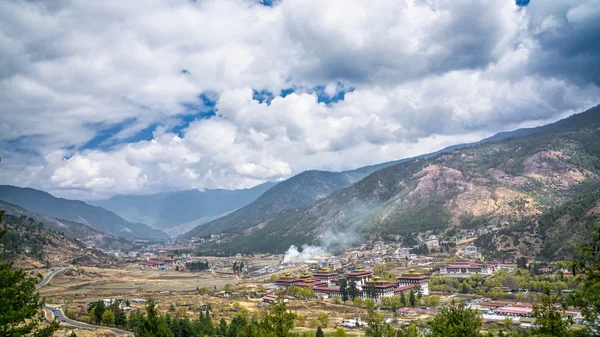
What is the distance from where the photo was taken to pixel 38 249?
6201 inches

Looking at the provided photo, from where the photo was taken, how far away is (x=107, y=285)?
124m

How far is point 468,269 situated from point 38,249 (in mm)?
149563

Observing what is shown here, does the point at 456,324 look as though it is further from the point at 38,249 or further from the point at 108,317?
the point at 38,249

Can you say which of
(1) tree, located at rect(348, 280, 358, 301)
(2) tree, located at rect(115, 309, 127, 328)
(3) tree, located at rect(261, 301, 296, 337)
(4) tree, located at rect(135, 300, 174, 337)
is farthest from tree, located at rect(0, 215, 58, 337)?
(1) tree, located at rect(348, 280, 358, 301)

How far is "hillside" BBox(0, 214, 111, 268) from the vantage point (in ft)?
462

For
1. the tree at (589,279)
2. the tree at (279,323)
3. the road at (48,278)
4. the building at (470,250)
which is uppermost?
the tree at (589,279)

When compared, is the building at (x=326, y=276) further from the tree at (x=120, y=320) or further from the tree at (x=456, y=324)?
the tree at (x=456, y=324)

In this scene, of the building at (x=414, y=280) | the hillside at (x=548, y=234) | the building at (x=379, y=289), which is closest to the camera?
the building at (x=379, y=289)

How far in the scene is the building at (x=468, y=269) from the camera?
112500 mm

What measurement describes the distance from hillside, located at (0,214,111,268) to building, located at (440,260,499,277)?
12741cm

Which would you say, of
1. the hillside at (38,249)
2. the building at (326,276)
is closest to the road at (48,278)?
the hillside at (38,249)

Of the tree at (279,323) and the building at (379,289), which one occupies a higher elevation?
the tree at (279,323)

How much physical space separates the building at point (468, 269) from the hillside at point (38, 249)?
127 meters

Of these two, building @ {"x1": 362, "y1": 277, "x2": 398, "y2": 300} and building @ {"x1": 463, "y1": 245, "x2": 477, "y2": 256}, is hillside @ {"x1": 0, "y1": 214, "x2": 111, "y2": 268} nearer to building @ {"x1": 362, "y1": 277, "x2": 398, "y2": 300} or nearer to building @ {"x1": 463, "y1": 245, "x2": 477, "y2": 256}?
building @ {"x1": 362, "y1": 277, "x2": 398, "y2": 300}
